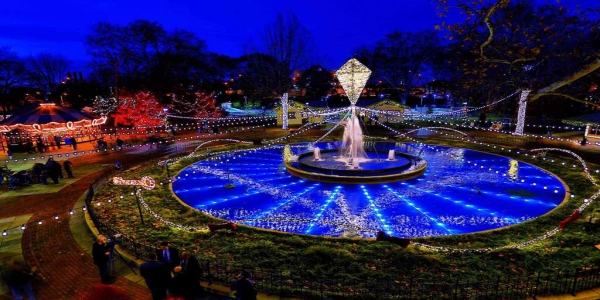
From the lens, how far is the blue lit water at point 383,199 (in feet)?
42.8

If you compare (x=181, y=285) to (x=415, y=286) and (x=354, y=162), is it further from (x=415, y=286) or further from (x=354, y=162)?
(x=354, y=162)

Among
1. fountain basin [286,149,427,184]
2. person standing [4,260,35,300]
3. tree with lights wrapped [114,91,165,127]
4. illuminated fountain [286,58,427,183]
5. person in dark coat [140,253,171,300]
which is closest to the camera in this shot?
person in dark coat [140,253,171,300]

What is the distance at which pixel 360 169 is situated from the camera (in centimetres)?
1923

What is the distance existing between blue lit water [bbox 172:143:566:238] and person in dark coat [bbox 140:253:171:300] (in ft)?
19.5

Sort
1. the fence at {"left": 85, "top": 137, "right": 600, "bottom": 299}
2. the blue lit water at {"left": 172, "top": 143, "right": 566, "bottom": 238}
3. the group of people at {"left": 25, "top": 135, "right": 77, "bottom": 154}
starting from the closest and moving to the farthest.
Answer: the fence at {"left": 85, "top": 137, "right": 600, "bottom": 299} → the blue lit water at {"left": 172, "top": 143, "right": 566, "bottom": 238} → the group of people at {"left": 25, "top": 135, "right": 77, "bottom": 154}

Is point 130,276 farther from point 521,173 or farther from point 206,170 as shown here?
point 521,173

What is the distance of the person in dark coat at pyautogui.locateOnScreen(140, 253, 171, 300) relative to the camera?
7227 millimetres

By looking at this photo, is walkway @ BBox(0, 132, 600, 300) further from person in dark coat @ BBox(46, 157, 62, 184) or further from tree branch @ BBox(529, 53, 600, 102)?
tree branch @ BBox(529, 53, 600, 102)

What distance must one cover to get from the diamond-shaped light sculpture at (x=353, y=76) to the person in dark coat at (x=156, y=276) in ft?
55.9

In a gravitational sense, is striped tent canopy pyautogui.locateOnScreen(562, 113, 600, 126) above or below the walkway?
above

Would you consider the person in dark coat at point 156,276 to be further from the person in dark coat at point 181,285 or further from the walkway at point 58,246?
the walkway at point 58,246

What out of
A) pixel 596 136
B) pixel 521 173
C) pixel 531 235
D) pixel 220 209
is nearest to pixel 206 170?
pixel 220 209

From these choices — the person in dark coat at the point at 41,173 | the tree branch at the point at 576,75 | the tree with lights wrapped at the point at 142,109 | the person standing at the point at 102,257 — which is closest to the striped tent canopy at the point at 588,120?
the tree branch at the point at 576,75

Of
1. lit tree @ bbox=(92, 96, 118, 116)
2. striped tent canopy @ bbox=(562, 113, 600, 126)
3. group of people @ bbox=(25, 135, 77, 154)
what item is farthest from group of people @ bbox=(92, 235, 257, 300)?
lit tree @ bbox=(92, 96, 118, 116)
